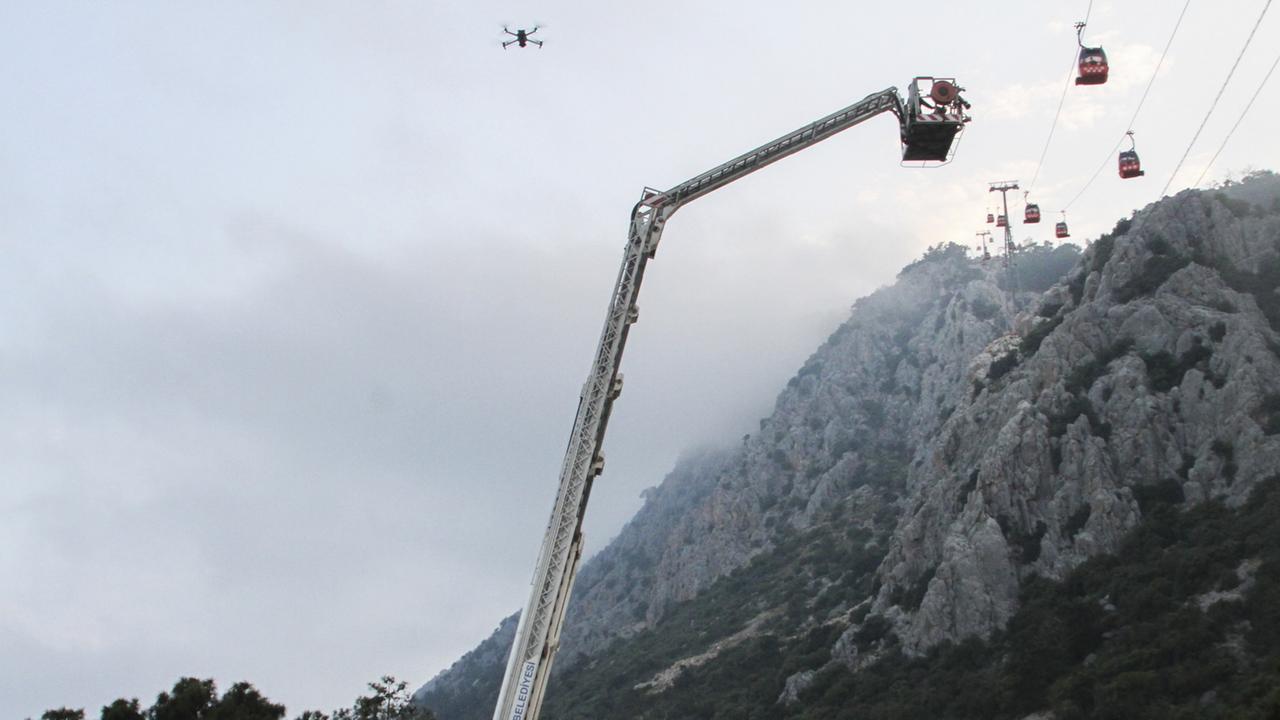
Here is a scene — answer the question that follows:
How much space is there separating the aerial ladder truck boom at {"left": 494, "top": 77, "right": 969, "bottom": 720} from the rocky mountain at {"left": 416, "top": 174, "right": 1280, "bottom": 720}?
4398cm

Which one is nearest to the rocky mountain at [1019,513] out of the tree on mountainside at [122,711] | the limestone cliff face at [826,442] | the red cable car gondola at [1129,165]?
the limestone cliff face at [826,442]

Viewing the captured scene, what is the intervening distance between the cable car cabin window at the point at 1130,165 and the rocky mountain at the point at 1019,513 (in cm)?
2514

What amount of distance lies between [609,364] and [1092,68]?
2676 cm

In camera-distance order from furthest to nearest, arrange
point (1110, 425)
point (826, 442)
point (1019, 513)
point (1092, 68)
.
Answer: point (826, 442) < point (1110, 425) < point (1019, 513) < point (1092, 68)

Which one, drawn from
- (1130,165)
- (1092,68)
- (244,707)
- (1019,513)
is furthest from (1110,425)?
(244,707)

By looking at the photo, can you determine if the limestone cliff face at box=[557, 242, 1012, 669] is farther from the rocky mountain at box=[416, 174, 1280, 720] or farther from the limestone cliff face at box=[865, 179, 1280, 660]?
the limestone cliff face at box=[865, 179, 1280, 660]

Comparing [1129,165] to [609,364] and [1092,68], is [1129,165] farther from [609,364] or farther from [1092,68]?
[609,364]

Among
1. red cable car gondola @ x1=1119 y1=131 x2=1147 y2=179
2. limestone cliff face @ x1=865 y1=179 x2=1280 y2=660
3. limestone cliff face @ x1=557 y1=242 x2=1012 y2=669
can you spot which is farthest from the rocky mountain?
red cable car gondola @ x1=1119 y1=131 x2=1147 y2=179

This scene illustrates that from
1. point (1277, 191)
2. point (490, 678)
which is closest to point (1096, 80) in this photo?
point (1277, 191)

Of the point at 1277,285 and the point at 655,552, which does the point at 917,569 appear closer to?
the point at 1277,285

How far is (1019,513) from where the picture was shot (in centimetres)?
7719

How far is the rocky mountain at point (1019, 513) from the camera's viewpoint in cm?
6662

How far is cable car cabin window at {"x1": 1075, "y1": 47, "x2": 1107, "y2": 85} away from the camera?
34906 millimetres

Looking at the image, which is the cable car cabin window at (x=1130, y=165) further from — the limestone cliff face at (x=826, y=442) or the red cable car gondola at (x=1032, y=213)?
the limestone cliff face at (x=826, y=442)
